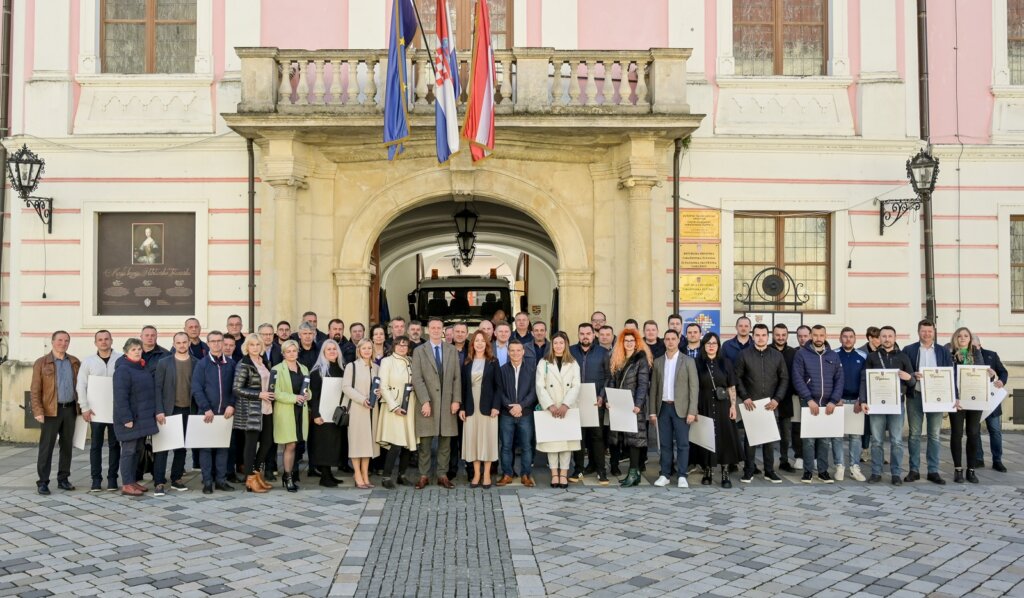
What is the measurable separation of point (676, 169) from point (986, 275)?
5362mm

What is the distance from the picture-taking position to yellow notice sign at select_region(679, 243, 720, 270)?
13469mm

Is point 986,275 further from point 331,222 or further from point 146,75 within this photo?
point 146,75

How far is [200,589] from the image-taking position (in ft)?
19.5

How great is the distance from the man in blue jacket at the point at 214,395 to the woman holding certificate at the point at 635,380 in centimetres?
419

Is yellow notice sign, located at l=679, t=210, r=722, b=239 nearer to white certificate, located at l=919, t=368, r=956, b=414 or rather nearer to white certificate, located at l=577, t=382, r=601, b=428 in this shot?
white certificate, located at l=919, t=368, r=956, b=414

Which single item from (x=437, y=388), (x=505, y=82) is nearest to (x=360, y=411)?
(x=437, y=388)

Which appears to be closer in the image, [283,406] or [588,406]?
[283,406]

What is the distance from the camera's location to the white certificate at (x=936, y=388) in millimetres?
9773

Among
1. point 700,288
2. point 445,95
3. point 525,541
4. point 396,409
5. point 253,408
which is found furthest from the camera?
point 700,288

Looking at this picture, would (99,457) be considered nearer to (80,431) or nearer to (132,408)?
(80,431)

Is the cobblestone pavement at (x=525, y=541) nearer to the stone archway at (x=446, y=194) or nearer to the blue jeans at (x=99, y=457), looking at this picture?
the blue jeans at (x=99, y=457)

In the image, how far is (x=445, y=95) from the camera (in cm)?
1134

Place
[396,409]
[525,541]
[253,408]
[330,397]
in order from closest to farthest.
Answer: [525,541] → [253,408] → [396,409] → [330,397]

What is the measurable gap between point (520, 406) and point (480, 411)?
1.44 feet
